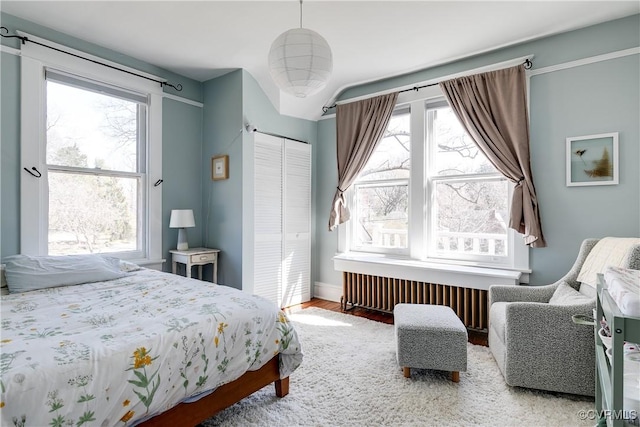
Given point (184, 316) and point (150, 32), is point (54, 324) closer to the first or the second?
point (184, 316)

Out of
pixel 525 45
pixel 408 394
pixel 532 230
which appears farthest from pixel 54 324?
pixel 525 45

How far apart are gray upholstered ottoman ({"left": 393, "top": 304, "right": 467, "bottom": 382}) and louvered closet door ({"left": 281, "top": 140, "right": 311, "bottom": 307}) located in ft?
6.67

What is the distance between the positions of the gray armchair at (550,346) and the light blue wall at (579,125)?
77cm

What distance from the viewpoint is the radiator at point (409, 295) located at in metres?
3.14

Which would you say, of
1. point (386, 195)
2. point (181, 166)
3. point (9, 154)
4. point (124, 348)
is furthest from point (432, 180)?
point (9, 154)

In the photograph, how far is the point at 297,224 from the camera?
4203 millimetres

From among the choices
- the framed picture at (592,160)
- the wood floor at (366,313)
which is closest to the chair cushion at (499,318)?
the wood floor at (366,313)

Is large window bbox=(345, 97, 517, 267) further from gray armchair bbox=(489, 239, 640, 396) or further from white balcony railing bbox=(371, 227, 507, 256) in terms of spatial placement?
gray armchair bbox=(489, 239, 640, 396)

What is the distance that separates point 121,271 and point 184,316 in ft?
4.53

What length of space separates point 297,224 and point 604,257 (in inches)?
116

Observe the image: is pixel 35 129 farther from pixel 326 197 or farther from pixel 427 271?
pixel 427 271

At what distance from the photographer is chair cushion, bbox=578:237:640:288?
209 cm

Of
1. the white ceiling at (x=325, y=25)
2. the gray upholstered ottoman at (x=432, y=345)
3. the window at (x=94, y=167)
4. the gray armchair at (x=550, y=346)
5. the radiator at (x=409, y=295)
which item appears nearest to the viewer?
the gray armchair at (x=550, y=346)

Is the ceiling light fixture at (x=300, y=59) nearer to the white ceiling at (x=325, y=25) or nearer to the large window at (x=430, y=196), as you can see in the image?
the white ceiling at (x=325, y=25)
